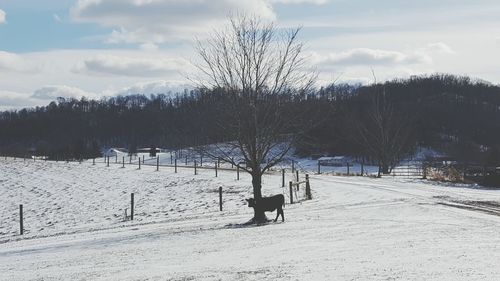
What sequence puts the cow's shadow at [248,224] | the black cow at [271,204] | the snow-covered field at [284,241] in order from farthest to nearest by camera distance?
the black cow at [271,204]
the cow's shadow at [248,224]
the snow-covered field at [284,241]

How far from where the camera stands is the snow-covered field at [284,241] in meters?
10.5

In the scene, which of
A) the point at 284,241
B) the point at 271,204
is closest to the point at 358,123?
the point at 271,204

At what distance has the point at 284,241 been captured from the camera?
45.6 feet

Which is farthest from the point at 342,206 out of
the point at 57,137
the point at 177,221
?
the point at 57,137

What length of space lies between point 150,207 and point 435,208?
14.2m

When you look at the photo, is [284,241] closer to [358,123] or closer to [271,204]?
[271,204]

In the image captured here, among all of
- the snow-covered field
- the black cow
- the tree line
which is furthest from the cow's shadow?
the tree line

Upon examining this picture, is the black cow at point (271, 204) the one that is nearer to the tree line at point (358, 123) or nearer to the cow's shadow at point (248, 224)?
the cow's shadow at point (248, 224)

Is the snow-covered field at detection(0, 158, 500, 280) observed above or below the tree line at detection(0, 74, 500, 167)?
below

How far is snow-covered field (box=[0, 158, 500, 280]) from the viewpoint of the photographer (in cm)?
1048

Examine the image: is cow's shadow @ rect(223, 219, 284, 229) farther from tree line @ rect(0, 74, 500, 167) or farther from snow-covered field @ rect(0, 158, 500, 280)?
tree line @ rect(0, 74, 500, 167)

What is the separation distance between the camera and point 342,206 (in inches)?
846

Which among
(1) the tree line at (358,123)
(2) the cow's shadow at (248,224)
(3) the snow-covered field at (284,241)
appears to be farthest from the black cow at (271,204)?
(1) the tree line at (358,123)

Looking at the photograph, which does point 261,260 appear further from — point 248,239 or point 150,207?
point 150,207
